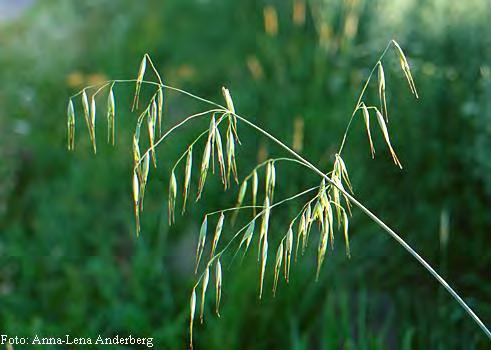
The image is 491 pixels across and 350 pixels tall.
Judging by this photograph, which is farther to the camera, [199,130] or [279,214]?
[199,130]

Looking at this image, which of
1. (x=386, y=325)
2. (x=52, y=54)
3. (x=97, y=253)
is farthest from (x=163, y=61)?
(x=386, y=325)

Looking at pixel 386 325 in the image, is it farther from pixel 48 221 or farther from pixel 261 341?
pixel 48 221

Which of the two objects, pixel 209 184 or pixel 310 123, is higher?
pixel 310 123
